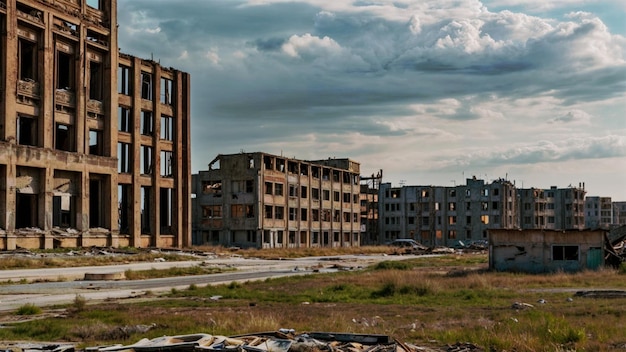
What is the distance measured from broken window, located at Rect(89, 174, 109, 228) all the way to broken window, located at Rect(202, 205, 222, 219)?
71.4 ft

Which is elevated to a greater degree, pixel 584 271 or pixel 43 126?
pixel 43 126

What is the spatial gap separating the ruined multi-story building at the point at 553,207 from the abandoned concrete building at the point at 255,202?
69.2 m

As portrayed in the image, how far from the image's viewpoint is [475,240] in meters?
126

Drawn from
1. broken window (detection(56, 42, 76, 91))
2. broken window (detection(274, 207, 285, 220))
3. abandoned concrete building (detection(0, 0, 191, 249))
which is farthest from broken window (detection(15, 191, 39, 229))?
broken window (detection(274, 207, 285, 220))

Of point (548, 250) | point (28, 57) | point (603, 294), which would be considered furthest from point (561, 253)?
point (28, 57)

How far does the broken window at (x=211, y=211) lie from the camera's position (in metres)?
83.9

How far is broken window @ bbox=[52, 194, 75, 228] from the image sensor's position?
57.5 meters

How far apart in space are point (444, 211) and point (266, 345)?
119 m

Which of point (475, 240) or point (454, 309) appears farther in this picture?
point (475, 240)

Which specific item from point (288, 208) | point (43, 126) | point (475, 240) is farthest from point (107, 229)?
point (475, 240)

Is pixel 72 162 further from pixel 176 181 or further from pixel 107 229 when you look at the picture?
pixel 176 181

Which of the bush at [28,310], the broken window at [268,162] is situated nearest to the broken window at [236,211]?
the broken window at [268,162]

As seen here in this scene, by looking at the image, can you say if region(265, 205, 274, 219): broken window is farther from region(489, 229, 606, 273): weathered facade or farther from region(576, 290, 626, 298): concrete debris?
region(576, 290, 626, 298): concrete debris

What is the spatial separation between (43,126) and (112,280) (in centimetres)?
2533
